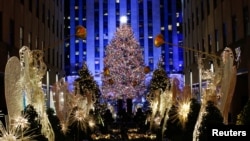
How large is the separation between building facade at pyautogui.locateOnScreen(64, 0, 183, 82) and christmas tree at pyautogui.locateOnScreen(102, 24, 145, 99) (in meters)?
45.8

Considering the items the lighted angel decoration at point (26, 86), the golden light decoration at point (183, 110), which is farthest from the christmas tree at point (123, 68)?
the lighted angel decoration at point (26, 86)

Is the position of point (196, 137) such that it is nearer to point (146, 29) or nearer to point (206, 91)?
point (206, 91)

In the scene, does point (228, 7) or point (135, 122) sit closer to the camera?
point (228, 7)

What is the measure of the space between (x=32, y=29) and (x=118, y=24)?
2480 inches

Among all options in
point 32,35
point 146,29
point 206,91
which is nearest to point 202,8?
point 32,35

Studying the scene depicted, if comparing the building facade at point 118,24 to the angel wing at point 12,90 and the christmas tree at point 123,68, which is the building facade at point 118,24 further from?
the angel wing at point 12,90

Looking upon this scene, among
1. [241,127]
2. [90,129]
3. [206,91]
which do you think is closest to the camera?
[241,127]

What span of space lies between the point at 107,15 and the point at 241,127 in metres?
95.7

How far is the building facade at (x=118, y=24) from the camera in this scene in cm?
9912

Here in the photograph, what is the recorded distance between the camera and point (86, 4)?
102750 mm

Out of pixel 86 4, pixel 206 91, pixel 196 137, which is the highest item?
pixel 86 4

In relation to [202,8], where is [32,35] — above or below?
below

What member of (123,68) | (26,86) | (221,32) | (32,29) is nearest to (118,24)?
(123,68)

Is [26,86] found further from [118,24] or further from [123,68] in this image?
[118,24]
